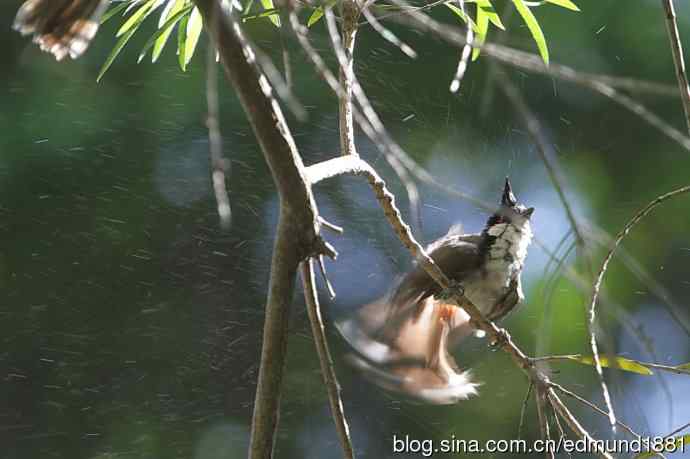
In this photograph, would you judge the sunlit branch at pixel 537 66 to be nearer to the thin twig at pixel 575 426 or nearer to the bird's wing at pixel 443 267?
the thin twig at pixel 575 426

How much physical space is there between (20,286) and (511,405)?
2356mm

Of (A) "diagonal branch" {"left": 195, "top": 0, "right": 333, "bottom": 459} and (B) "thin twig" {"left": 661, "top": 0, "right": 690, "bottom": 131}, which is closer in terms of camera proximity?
(B) "thin twig" {"left": 661, "top": 0, "right": 690, "bottom": 131}

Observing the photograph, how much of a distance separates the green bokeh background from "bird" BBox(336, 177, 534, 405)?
58.2 inches

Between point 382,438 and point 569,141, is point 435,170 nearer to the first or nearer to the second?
point 569,141

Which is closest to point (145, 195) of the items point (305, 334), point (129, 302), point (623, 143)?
point (129, 302)

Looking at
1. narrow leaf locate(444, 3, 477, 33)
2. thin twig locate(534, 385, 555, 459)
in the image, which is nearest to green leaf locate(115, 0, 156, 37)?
narrow leaf locate(444, 3, 477, 33)

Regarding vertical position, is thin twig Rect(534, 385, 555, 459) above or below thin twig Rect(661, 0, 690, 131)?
below

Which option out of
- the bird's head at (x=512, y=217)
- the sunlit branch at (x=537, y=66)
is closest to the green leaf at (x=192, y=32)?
the bird's head at (x=512, y=217)

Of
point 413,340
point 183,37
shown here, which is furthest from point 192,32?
point 413,340

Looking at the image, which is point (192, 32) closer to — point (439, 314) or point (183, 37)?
point (183, 37)

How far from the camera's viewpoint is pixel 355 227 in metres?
4.80

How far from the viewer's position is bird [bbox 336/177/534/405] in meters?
2.34

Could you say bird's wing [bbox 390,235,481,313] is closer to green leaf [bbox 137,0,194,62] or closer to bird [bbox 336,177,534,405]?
bird [bbox 336,177,534,405]

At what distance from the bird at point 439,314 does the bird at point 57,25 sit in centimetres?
92
